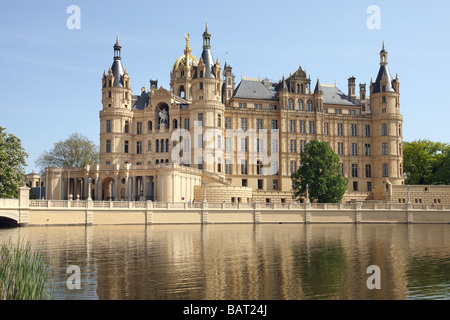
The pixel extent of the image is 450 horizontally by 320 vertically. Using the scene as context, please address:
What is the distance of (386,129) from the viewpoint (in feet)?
277

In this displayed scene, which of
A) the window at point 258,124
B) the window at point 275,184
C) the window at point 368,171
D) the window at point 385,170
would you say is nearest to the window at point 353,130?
the window at point 368,171

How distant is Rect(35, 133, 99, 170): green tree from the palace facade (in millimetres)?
13062

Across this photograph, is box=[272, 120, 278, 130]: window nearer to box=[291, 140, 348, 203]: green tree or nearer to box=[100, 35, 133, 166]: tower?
box=[291, 140, 348, 203]: green tree

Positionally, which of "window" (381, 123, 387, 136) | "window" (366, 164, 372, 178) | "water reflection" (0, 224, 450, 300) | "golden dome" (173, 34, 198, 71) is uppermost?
"golden dome" (173, 34, 198, 71)

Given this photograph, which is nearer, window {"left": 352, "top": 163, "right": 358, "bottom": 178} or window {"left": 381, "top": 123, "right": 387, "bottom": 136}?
window {"left": 381, "top": 123, "right": 387, "bottom": 136}

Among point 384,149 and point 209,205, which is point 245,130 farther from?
point 209,205

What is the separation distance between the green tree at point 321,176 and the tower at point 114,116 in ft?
96.3

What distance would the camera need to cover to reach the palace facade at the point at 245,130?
75.1m

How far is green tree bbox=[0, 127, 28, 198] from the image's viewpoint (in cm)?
5234

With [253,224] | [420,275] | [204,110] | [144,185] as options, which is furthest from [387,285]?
[204,110]

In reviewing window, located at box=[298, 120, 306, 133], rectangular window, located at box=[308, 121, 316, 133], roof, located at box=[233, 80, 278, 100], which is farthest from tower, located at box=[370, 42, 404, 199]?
roof, located at box=[233, 80, 278, 100]

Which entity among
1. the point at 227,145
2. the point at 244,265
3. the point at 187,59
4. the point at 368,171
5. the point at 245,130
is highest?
the point at 187,59

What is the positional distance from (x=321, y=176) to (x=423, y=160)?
3314cm

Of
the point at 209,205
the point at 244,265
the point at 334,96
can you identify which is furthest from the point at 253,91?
the point at 244,265
